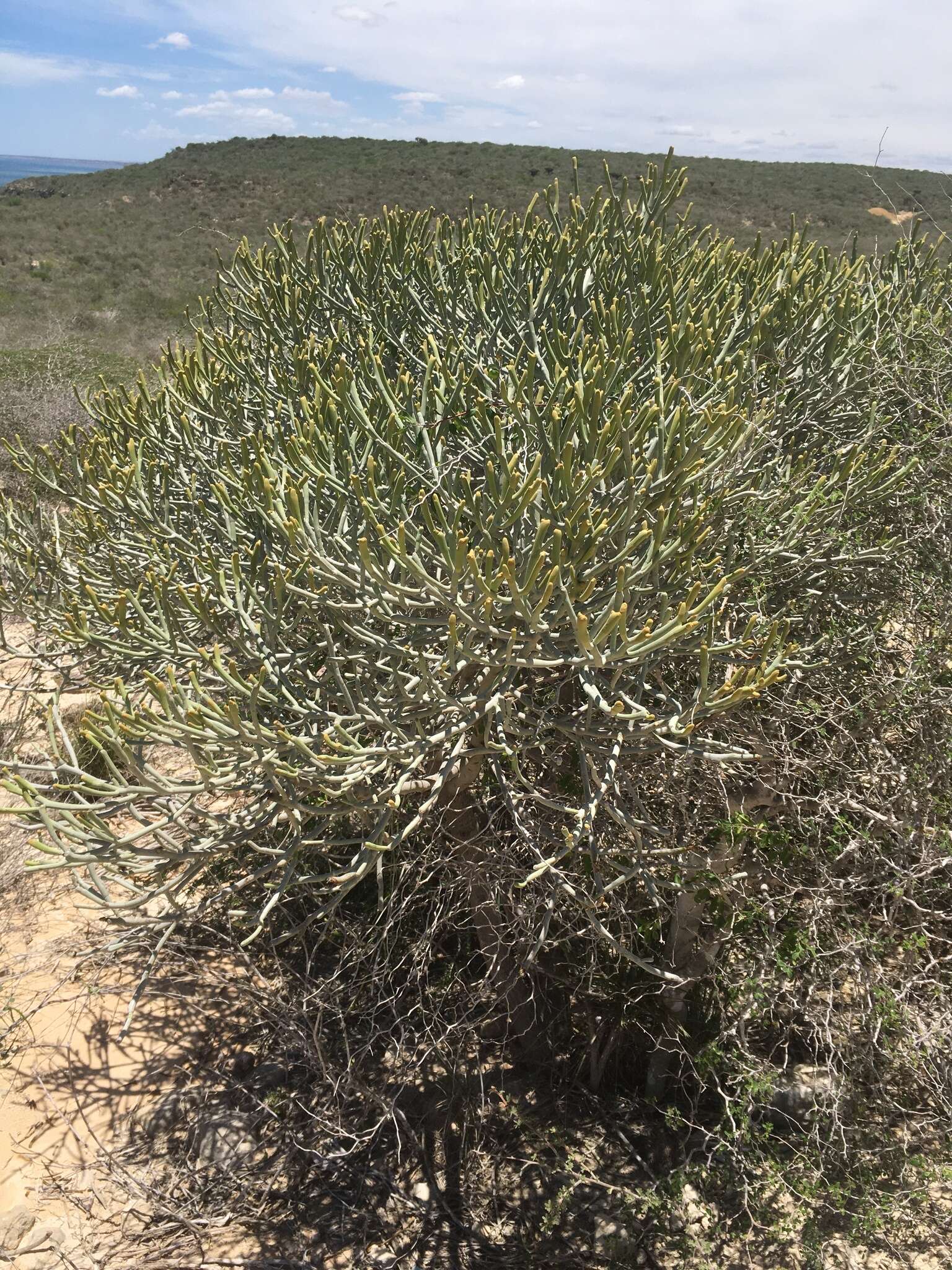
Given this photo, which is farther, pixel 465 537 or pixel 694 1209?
pixel 694 1209

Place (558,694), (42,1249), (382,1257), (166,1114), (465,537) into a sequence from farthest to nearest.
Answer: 1. (166,1114)
2. (382,1257)
3. (42,1249)
4. (558,694)
5. (465,537)

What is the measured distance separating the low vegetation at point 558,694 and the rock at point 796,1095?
0.02 meters

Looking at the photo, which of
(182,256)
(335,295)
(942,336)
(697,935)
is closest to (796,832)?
(697,935)

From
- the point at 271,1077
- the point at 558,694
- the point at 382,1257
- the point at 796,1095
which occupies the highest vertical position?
the point at 558,694

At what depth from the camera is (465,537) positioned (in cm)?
220

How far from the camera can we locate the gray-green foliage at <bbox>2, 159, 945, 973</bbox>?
227cm

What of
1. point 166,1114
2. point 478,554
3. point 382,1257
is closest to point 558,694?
point 478,554

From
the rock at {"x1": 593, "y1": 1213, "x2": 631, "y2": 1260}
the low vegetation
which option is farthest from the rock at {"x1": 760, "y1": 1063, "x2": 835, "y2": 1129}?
the rock at {"x1": 593, "y1": 1213, "x2": 631, "y2": 1260}

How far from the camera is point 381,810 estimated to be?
2555 mm

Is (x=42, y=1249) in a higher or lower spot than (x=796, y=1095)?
lower

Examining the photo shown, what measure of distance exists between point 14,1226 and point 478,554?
355cm

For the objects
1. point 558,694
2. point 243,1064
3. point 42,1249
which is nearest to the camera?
point 558,694

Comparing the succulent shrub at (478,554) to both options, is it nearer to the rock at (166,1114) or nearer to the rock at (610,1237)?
the rock at (610,1237)

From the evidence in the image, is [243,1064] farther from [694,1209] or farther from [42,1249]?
[694,1209]
